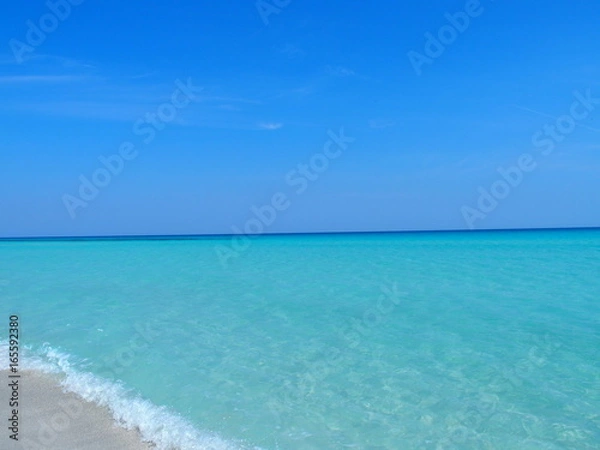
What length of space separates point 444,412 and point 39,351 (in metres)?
5.93

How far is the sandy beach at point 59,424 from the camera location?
4445 mm

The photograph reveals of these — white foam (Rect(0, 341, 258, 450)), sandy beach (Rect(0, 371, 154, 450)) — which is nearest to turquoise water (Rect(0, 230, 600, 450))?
white foam (Rect(0, 341, 258, 450))

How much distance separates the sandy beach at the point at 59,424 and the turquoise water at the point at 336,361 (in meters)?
0.20

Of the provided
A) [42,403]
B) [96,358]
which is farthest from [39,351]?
[42,403]

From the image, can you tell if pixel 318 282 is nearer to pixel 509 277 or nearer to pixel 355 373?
pixel 509 277

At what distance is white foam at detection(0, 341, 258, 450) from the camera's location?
14.7 feet

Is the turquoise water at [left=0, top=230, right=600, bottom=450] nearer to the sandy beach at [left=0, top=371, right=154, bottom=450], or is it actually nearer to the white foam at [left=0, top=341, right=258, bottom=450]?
the white foam at [left=0, top=341, right=258, bottom=450]

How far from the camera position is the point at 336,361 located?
6.61 meters

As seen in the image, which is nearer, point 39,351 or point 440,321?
point 39,351

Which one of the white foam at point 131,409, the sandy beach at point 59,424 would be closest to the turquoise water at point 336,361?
the white foam at point 131,409

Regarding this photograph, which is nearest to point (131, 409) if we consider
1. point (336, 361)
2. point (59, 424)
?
point (59, 424)

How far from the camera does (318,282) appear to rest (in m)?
14.7

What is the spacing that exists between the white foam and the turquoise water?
0.08 feet

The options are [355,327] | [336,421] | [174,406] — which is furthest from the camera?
[355,327]
